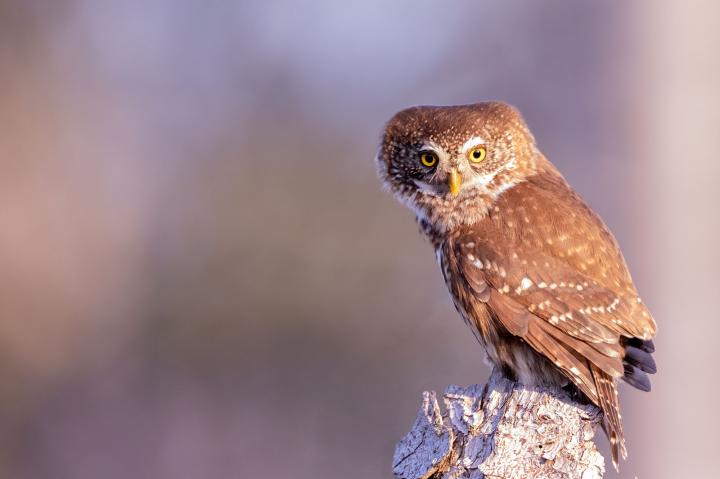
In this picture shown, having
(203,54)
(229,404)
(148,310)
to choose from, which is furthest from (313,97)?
(229,404)

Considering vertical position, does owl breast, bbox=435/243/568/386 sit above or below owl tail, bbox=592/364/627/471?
above

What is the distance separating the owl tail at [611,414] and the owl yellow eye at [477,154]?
3.19 ft

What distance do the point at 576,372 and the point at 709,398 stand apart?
5475 mm

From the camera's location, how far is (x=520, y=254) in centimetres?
345

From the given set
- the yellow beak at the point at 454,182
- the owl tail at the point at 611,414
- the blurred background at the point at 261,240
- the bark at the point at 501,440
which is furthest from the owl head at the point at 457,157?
the blurred background at the point at 261,240

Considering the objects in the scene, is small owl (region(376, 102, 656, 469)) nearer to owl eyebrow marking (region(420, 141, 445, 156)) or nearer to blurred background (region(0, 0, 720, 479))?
owl eyebrow marking (region(420, 141, 445, 156))

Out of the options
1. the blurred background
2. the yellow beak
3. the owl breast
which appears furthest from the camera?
the blurred background

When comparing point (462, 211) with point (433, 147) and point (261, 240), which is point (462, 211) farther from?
point (261, 240)

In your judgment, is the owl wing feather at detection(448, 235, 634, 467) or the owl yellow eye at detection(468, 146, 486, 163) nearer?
the owl wing feather at detection(448, 235, 634, 467)

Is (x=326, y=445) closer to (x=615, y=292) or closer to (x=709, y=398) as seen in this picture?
(x=709, y=398)

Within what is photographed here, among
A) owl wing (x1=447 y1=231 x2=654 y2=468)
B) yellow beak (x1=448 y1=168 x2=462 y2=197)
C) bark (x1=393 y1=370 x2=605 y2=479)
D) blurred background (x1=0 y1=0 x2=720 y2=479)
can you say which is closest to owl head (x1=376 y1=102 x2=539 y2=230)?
yellow beak (x1=448 y1=168 x2=462 y2=197)

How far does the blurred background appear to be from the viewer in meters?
7.31

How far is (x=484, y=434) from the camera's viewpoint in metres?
2.76

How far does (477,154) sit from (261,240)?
5.01 metres
